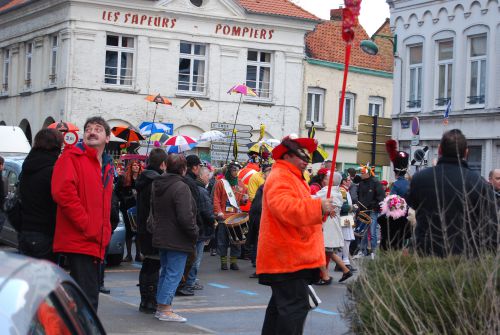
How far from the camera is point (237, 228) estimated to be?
58.0 feet

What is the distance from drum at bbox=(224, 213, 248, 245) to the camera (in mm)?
17562

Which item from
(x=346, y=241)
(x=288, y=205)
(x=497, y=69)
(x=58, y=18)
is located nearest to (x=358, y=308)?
(x=288, y=205)

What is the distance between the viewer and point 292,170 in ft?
25.3

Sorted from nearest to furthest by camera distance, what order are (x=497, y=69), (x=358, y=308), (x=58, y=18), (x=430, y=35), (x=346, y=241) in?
1. (x=358, y=308)
2. (x=346, y=241)
3. (x=497, y=69)
4. (x=430, y=35)
5. (x=58, y=18)

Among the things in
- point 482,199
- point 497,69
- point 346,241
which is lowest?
point 346,241

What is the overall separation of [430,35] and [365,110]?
44.4 ft

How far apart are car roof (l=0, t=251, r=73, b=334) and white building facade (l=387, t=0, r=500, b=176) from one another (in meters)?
25.7

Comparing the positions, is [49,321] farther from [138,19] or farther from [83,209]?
[138,19]

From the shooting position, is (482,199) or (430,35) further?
(430,35)

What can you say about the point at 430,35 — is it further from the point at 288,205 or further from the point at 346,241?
the point at 288,205

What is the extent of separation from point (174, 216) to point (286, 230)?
343cm

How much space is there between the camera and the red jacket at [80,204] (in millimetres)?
8047

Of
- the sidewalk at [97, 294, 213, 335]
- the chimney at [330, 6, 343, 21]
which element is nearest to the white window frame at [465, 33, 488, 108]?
the chimney at [330, 6, 343, 21]

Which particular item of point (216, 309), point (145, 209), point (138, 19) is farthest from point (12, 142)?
point (138, 19)
